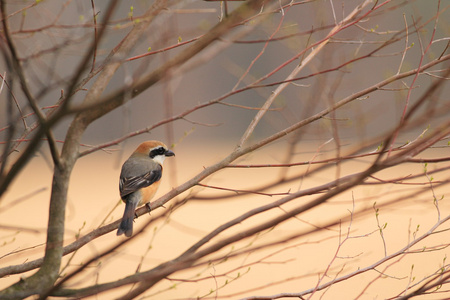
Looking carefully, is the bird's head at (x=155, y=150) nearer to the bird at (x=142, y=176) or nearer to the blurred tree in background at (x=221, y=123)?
the bird at (x=142, y=176)

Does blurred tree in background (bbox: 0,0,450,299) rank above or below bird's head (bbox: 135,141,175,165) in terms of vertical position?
below

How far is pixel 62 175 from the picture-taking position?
2.29 meters

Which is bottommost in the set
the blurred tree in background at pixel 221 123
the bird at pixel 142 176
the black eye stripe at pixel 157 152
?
the blurred tree in background at pixel 221 123

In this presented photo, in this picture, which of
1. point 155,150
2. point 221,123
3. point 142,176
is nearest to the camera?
point 221,123

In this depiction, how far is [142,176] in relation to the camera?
546 centimetres

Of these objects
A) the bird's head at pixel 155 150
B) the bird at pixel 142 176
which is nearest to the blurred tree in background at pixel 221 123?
the bird at pixel 142 176

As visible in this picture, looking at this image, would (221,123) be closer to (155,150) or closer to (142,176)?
(142,176)

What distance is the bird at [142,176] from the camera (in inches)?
205

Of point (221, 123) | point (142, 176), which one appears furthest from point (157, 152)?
point (221, 123)

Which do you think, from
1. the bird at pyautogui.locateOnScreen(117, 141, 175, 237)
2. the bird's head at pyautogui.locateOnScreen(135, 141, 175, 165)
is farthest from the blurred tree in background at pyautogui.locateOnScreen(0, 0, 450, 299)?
the bird's head at pyautogui.locateOnScreen(135, 141, 175, 165)

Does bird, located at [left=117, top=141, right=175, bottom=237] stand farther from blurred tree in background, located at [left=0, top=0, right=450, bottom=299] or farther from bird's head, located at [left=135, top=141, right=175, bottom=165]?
blurred tree in background, located at [left=0, top=0, right=450, bottom=299]

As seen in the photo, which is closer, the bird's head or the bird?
the bird

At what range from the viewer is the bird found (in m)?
5.20

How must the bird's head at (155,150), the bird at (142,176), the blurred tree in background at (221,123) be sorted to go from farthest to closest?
1. the bird's head at (155,150)
2. the bird at (142,176)
3. the blurred tree in background at (221,123)
